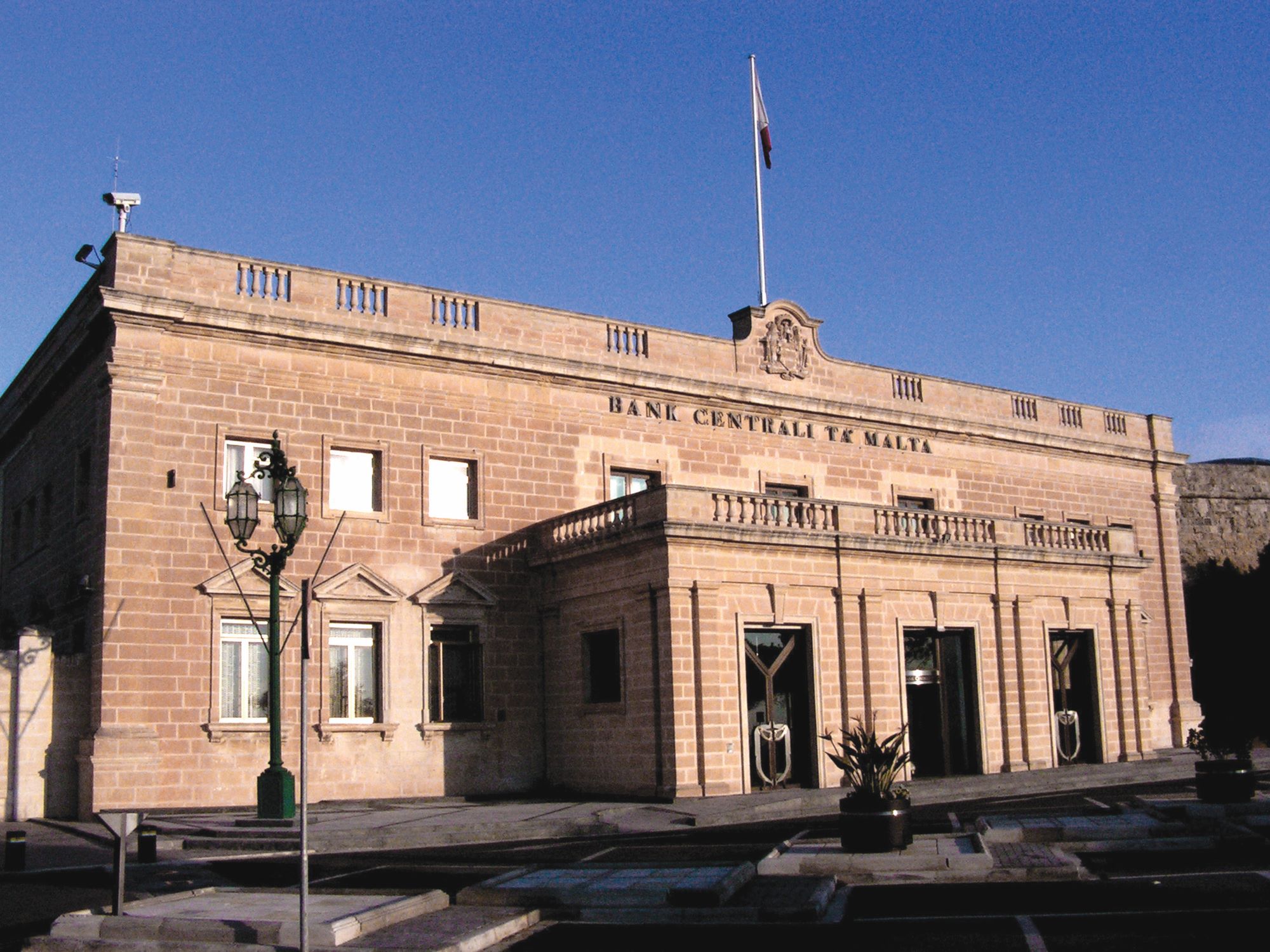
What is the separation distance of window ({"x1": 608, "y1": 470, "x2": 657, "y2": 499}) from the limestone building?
11 cm

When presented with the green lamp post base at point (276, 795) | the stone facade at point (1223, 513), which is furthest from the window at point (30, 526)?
the stone facade at point (1223, 513)

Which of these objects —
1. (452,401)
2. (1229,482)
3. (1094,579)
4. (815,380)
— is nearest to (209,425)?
(452,401)

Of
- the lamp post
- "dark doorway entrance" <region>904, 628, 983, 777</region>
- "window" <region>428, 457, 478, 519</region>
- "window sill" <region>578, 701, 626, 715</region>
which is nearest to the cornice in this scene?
"window" <region>428, 457, 478, 519</region>

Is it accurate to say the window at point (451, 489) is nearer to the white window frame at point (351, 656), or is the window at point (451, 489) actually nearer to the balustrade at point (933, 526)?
the white window frame at point (351, 656)

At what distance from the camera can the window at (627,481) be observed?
87.7 ft

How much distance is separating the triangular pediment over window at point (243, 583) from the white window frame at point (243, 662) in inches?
19.5

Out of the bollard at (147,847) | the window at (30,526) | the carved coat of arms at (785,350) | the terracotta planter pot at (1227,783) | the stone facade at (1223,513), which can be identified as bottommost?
the bollard at (147,847)

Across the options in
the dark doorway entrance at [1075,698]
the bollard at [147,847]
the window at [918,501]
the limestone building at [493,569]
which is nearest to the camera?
the bollard at [147,847]

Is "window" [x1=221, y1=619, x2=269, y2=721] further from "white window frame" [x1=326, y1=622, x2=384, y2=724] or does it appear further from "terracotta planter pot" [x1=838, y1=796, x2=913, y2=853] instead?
"terracotta planter pot" [x1=838, y1=796, x2=913, y2=853]

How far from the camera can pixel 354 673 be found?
23062mm

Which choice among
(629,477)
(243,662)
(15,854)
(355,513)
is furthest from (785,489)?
(15,854)

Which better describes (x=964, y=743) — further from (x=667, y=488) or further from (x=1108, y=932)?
(x=1108, y=932)

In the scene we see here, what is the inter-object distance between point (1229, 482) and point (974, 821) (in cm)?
3385

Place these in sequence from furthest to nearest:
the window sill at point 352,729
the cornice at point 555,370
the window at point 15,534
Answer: the window at point 15,534, the window sill at point 352,729, the cornice at point 555,370
